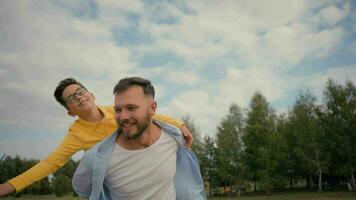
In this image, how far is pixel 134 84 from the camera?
4.16m

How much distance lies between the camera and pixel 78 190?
164 inches

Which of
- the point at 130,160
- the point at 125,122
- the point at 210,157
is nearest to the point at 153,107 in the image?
the point at 125,122

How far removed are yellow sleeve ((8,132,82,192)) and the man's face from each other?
1.47 metres

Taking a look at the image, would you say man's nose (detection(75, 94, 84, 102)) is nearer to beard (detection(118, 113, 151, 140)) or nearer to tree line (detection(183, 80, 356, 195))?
beard (detection(118, 113, 151, 140))

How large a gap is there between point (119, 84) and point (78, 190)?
4.09 feet

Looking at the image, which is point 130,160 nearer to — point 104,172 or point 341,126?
point 104,172

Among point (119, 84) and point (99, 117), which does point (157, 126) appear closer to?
point (119, 84)

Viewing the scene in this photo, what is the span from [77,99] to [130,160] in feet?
5.60

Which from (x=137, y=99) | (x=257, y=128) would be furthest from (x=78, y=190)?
(x=257, y=128)

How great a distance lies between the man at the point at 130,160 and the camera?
3965 millimetres

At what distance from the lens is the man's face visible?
3951 mm

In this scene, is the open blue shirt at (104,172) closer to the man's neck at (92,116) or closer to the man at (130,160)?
the man at (130,160)

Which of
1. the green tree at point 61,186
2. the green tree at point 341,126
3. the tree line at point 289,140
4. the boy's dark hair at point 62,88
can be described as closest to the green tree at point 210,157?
the tree line at point 289,140

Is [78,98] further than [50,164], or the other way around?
[78,98]
